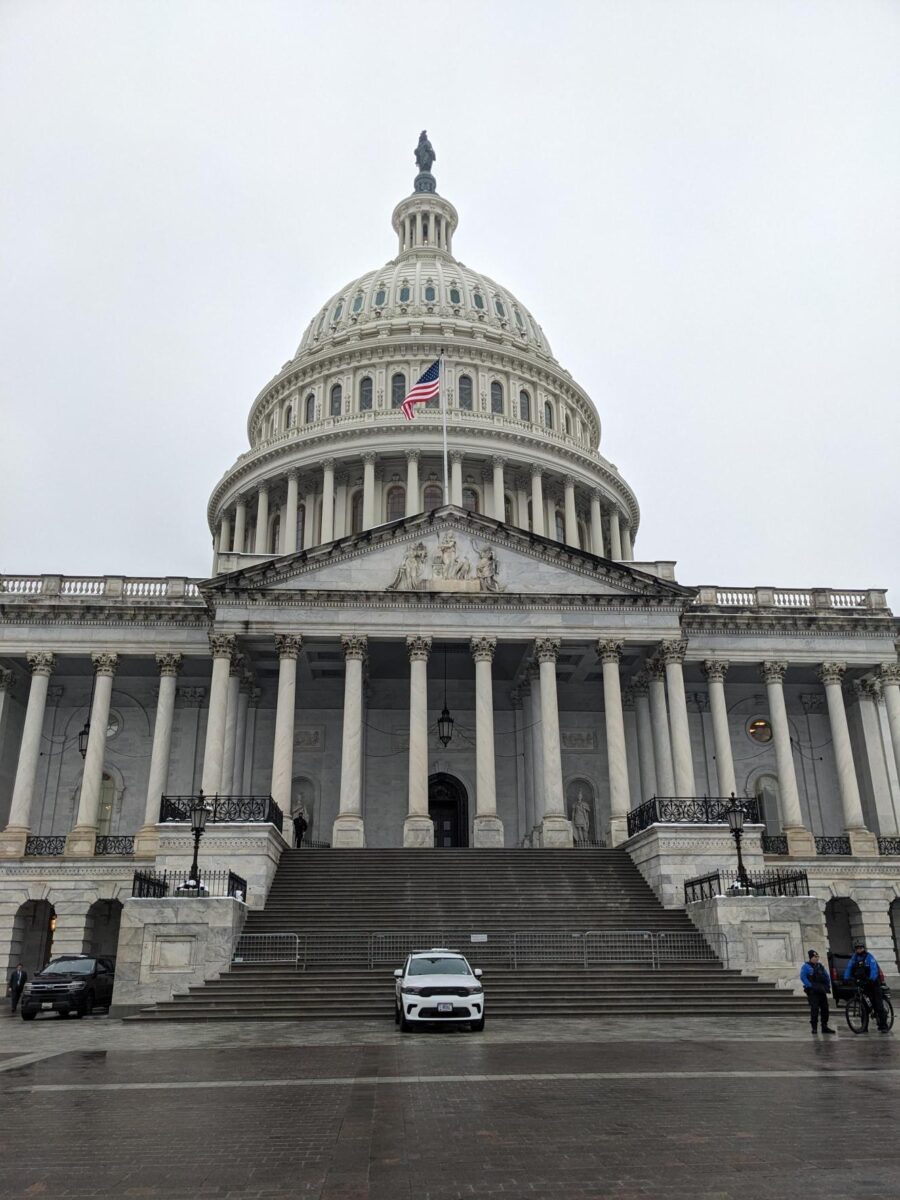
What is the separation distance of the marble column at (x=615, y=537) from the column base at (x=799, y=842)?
26.7 m

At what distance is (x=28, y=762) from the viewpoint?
4025 cm

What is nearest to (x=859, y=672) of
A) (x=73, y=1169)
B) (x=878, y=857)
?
(x=878, y=857)

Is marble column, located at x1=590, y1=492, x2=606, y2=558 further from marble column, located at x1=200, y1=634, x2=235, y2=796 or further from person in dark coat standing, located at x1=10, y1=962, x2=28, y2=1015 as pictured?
person in dark coat standing, located at x1=10, y1=962, x2=28, y2=1015

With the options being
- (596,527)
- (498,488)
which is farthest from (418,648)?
(596,527)

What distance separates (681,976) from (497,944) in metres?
4.95

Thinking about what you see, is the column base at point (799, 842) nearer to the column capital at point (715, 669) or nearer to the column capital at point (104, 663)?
the column capital at point (715, 669)

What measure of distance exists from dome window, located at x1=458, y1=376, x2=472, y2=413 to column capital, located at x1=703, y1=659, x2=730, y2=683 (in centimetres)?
2788

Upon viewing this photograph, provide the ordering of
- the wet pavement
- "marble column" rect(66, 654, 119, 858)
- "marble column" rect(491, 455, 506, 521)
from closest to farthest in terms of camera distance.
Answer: the wet pavement, "marble column" rect(66, 654, 119, 858), "marble column" rect(491, 455, 506, 521)

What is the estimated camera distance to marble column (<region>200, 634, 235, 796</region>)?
3691cm

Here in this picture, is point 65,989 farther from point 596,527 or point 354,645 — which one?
point 596,527

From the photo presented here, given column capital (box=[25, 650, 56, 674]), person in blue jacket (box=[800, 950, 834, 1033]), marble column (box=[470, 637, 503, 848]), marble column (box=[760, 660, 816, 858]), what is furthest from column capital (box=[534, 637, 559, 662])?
person in blue jacket (box=[800, 950, 834, 1033])

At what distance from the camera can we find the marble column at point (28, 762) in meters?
38.2

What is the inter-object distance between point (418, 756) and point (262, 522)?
28.0 metres

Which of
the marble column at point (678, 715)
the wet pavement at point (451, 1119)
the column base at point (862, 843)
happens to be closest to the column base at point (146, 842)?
the marble column at point (678, 715)
